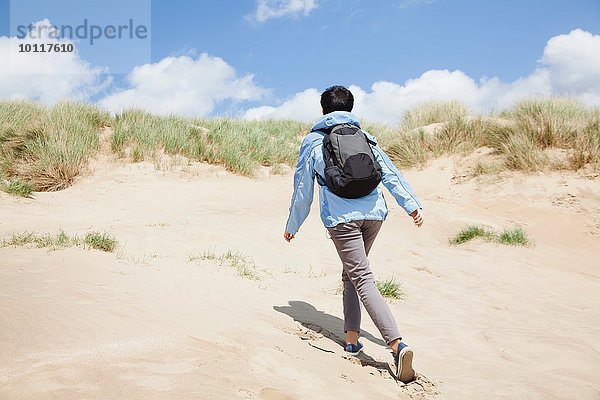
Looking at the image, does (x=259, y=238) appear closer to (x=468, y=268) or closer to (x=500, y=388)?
(x=468, y=268)

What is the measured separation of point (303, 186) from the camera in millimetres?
3445

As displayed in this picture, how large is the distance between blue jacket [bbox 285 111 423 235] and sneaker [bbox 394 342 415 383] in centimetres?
88

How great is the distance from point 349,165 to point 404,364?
1328 millimetres

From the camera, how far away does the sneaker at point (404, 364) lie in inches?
122

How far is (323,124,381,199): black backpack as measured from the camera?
3.17m

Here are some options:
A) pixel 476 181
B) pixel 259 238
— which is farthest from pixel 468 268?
pixel 476 181

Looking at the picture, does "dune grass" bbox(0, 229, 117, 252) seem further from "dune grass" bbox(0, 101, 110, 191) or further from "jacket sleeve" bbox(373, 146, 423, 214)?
"dune grass" bbox(0, 101, 110, 191)

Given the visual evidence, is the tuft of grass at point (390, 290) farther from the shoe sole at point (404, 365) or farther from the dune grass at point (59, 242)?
the dune grass at point (59, 242)

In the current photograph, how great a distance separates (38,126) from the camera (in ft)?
41.0

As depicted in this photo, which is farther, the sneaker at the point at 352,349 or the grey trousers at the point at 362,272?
the sneaker at the point at 352,349

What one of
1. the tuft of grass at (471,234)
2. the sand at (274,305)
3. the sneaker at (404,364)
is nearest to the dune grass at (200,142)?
the sand at (274,305)

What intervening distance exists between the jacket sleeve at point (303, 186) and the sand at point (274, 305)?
0.88 metres

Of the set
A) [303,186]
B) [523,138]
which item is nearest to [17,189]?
[303,186]

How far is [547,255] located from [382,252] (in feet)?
9.20
